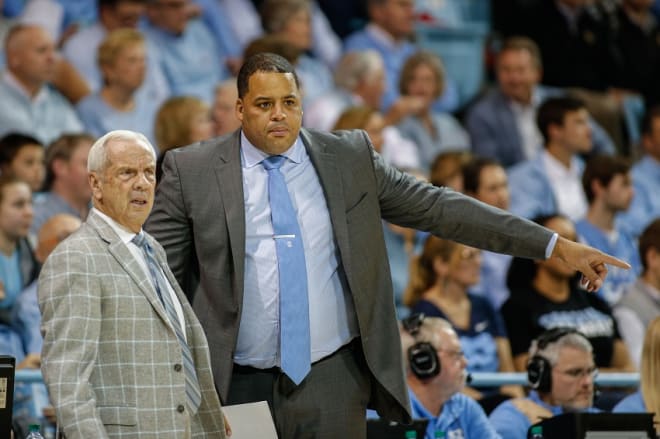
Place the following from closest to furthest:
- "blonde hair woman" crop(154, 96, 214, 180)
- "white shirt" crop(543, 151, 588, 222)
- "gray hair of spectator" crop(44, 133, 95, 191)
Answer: "gray hair of spectator" crop(44, 133, 95, 191)
"blonde hair woman" crop(154, 96, 214, 180)
"white shirt" crop(543, 151, 588, 222)

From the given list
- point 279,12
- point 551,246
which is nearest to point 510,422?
point 551,246

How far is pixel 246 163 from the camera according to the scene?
12.9 ft

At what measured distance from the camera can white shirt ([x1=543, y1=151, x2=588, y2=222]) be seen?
28.0ft

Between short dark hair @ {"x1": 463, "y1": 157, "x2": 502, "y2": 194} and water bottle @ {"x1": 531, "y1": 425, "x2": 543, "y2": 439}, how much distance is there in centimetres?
322

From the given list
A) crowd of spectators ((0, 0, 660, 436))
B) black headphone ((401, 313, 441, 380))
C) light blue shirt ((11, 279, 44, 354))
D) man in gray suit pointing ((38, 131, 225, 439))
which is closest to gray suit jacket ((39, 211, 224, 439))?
man in gray suit pointing ((38, 131, 225, 439))

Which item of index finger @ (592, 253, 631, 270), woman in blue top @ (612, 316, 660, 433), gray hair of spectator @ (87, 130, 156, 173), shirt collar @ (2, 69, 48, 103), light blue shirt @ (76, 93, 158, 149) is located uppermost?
shirt collar @ (2, 69, 48, 103)

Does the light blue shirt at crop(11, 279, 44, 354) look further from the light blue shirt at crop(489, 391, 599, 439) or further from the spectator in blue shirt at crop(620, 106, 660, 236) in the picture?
the spectator in blue shirt at crop(620, 106, 660, 236)

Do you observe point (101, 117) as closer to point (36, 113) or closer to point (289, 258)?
point (36, 113)

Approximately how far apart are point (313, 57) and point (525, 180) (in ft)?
6.13

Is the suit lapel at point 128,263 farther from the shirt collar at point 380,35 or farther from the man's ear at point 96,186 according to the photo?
the shirt collar at point 380,35

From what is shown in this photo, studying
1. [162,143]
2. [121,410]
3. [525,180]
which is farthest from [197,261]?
[525,180]

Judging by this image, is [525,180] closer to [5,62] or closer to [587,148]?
[587,148]

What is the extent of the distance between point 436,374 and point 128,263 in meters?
2.09

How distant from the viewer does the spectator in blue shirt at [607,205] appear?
313 inches
